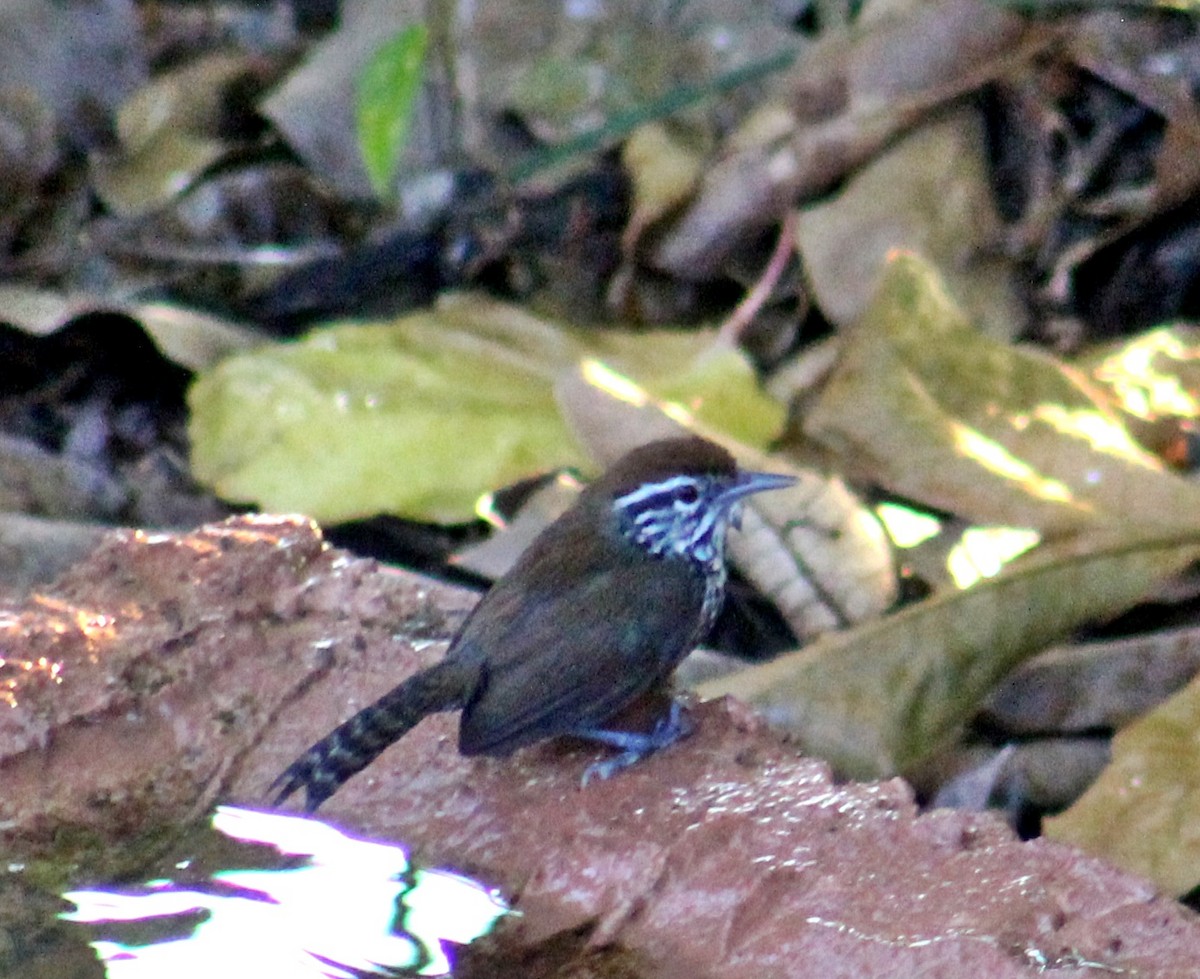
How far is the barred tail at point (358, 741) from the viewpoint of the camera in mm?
3488

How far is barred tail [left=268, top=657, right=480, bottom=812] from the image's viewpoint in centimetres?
349

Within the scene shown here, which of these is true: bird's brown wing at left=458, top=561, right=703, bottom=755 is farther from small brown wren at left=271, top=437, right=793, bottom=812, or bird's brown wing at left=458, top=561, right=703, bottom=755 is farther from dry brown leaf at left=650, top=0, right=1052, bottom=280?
dry brown leaf at left=650, top=0, right=1052, bottom=280

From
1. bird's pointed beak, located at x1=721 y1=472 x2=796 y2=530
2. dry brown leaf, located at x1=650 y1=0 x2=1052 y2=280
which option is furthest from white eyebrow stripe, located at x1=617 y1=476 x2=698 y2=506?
dry brown leaf, located at x1=650 y1=0 x2=1052 y2=280

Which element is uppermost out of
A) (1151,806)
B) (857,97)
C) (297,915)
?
(857,97)

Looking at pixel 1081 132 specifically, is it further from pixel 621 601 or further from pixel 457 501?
pixel 621 601

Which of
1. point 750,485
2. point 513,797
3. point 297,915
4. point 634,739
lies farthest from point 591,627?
point 297,915

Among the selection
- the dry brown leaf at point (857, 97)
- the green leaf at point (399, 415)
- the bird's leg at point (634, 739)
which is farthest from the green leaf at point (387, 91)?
the bird's leg at point (634, 739)

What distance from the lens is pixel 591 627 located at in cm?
405

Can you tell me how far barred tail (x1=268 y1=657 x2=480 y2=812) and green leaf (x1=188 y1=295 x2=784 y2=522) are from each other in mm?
1949

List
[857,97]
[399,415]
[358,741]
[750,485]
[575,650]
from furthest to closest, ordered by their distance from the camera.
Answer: [857,97], [399,415], [750,485], [575,650], [358,741]

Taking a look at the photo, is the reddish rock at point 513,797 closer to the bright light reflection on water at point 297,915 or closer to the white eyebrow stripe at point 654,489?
the bright light reflection on water at point 297,915

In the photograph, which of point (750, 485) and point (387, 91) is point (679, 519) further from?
point (387, 91)

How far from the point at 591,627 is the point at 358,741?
77 cm

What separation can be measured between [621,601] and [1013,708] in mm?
1203
